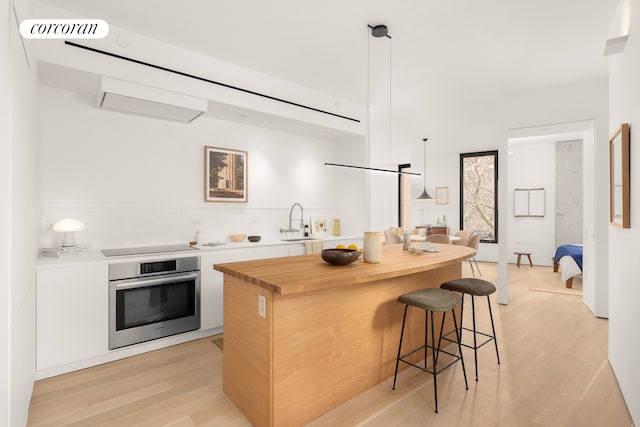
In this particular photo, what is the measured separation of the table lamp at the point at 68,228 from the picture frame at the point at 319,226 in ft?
10.1

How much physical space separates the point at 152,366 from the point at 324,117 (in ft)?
11.7

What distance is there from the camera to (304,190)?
5402 millimetres

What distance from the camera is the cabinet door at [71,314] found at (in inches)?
107

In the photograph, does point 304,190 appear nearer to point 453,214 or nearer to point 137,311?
point 137,311

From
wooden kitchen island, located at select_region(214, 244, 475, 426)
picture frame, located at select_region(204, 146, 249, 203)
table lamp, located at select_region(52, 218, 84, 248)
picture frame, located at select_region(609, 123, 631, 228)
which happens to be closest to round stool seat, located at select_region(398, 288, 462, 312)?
wooden kitchen island, located at select_region(214, 244, 475, 426)

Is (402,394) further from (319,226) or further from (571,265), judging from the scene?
(571,265)

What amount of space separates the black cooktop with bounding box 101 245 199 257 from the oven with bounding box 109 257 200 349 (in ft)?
0.43

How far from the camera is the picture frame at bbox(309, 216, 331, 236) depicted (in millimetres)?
5472

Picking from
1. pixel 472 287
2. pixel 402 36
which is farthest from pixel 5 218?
pixel 402 36

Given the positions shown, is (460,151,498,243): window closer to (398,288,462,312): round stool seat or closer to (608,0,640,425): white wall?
(608,0,640,425): white wall

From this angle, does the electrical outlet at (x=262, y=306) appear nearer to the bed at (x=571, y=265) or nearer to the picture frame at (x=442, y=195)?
the bed at (x=571, y=265)

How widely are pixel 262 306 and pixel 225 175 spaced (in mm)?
2733

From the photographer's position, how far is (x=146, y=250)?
349 cm

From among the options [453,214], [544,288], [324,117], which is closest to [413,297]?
[324,117]
